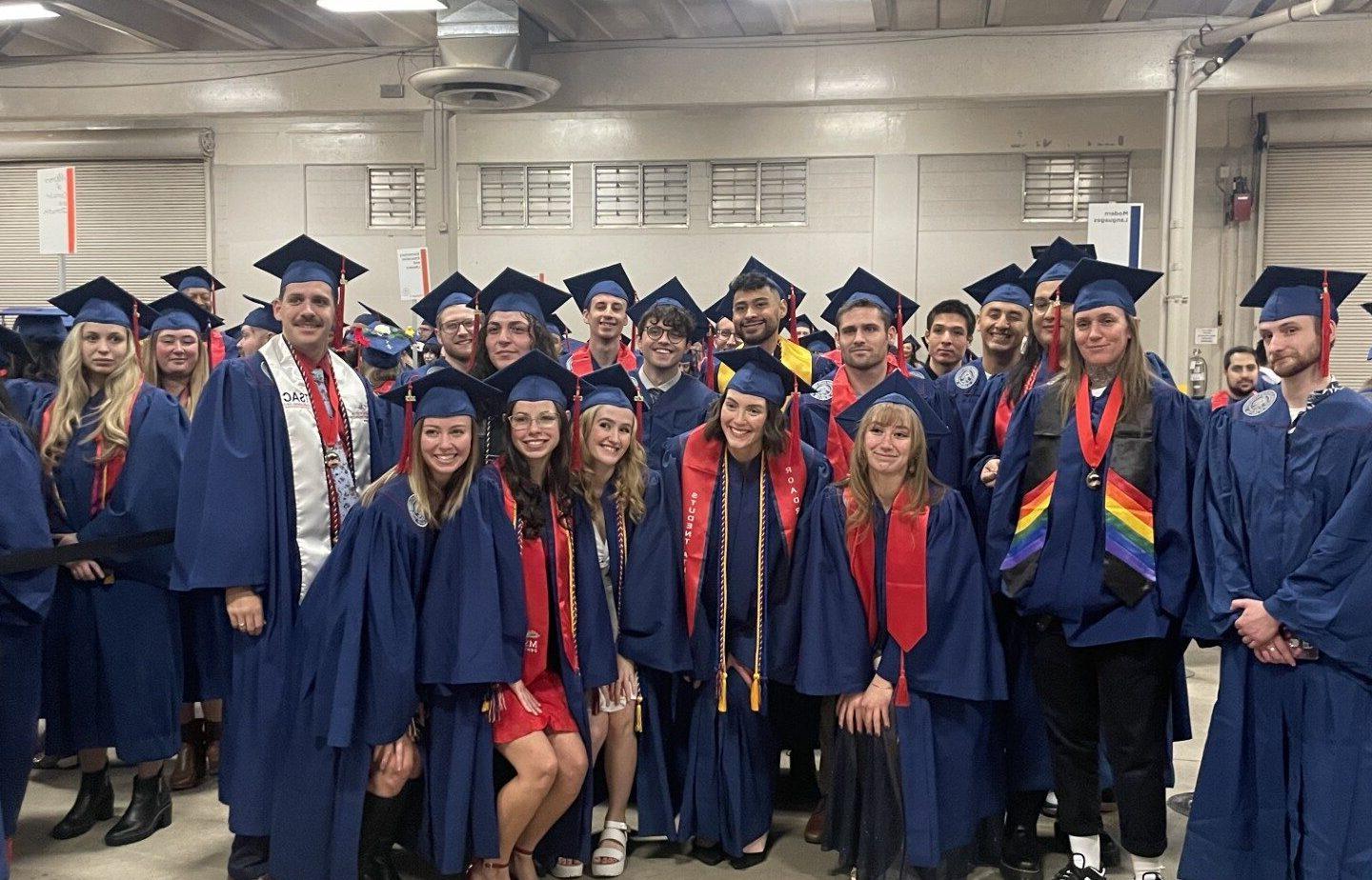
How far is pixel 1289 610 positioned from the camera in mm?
3014

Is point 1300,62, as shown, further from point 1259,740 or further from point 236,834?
point 236,834

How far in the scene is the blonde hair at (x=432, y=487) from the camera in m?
3.36

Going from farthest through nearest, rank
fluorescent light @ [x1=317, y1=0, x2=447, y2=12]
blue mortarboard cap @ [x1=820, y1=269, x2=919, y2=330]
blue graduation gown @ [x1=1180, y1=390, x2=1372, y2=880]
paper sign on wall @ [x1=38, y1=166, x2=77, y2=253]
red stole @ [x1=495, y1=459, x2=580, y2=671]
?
1. fluorescent light @ [x1=317, y1=0, x2=447, y2=12]
2. paper sign on wall @ [x1=38, y1=166, x2=77, y2=253]
3. blue mortarboard cap @ [x1=820, y1=269, x2=919, y2=330]
4. red stole @ [x1=495, y1=459, x2=580, y2=671]
5. blue graduation gown @ [x1=1180, y1=390, x2=1372, y2=880]

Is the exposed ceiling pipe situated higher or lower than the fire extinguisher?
higher

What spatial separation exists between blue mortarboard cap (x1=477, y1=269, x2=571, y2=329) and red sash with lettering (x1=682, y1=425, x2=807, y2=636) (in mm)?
940

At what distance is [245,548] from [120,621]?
895 millimetres

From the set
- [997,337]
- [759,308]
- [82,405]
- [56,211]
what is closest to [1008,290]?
[997,337]

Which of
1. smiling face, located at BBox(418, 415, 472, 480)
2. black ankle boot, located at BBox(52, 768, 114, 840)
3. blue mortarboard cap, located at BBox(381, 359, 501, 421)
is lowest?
black ankle boot, located at BBox(52, 768, 114, 840)

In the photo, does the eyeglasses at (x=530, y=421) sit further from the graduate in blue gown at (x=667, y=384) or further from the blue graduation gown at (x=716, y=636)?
the graduate in blue gown at (x=667, y=384)

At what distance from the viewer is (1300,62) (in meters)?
9.26

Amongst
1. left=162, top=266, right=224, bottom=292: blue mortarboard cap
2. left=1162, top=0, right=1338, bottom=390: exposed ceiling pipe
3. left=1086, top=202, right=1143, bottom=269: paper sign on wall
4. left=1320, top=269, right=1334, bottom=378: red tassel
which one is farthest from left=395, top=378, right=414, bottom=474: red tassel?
left=1162, top=0, right=1338, bottom=390: exposed ceiling pipe

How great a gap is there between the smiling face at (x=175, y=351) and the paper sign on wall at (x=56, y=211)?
2.13 metres

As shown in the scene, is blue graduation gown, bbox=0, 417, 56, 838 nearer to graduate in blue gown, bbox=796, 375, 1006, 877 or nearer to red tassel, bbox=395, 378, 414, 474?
red tassel, bbox=395, 378, 414, 474

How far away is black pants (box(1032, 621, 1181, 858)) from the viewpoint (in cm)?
331
